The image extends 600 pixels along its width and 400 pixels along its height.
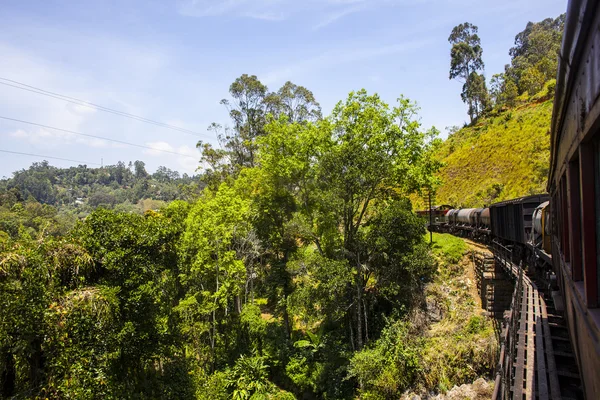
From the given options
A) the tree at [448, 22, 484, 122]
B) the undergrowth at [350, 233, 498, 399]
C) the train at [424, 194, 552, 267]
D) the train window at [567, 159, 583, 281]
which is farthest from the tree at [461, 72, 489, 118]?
the train window at [567, 159, 583, 281]

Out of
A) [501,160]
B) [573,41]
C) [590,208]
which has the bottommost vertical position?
[590,208]

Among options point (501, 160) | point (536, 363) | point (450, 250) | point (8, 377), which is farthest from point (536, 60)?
point (8, 377)

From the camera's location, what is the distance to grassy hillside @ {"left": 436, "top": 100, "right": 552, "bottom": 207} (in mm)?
35594

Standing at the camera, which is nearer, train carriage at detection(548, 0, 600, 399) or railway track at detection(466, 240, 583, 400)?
train carriage at detection(548, 0, 600, 399)

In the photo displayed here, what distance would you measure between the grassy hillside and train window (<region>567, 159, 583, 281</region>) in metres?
32.6

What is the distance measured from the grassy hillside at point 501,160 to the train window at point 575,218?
3259 centimetres

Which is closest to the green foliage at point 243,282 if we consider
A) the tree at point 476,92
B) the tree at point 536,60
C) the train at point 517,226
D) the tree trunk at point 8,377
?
the tree trunk at point 8,377

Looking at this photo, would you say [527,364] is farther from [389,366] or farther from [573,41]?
[389,366]

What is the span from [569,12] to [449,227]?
3486cm

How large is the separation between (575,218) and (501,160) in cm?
4282

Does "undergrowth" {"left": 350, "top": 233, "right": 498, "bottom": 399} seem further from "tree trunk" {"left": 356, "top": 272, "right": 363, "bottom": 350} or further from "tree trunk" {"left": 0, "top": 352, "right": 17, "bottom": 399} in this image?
"tree trunk" {"left": 0, "top": 352, "right": 17, "bottom": 399}

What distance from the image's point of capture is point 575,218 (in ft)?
13.0

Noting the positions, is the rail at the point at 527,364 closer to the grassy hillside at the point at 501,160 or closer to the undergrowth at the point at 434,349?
the undergrowth at the point at 434,349

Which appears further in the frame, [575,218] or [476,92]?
[476,92]
